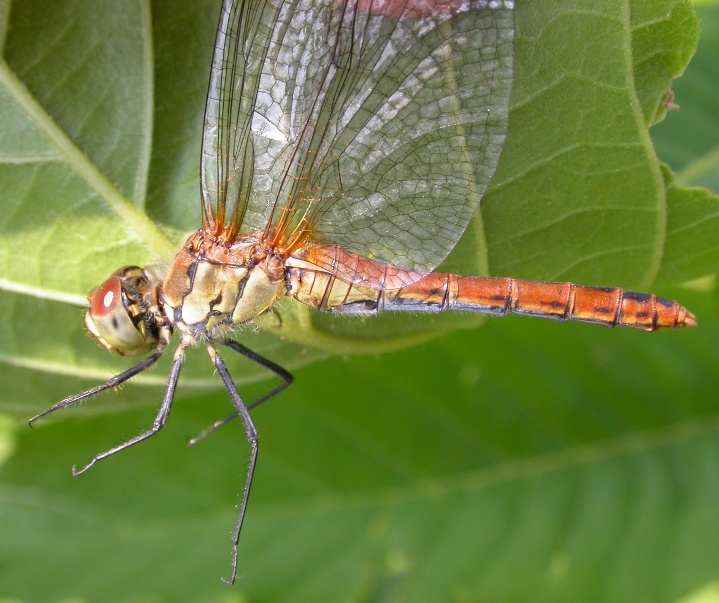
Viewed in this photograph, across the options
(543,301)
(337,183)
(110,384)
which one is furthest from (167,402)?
(543,301)

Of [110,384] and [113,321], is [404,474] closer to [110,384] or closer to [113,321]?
[110,384]

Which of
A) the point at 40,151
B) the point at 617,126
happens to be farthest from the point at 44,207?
the point at 617,126

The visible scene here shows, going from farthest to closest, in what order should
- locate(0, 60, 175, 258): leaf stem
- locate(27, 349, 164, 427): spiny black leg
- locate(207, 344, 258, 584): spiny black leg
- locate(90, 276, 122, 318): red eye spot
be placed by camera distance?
1. locate(207, 344, 258, 584): spiny black leg
2. locate(27, 349, 164, 427): spiny black leg
3. locate(90, 276, 122, 318): red eye spot
4. locate(0, 60, 175, 258): leaf stem

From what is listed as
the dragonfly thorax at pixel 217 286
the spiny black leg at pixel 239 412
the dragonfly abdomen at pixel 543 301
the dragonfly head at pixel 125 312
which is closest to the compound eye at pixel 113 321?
the dragonfly head at pixel 125 312

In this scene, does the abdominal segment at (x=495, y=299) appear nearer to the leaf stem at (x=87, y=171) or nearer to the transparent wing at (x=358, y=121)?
the transparent wing at (x=358, y=121)

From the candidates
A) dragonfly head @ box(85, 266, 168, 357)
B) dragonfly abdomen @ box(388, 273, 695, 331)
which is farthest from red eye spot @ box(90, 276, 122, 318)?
dragonfly abdomen @ box(388, 273, 695, 331)

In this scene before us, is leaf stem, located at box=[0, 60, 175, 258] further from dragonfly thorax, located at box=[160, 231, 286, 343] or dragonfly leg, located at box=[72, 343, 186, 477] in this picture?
dragonfly leg, located at box=[72, 343, 186, 477]

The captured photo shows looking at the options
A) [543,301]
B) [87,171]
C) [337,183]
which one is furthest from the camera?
[543,301]
